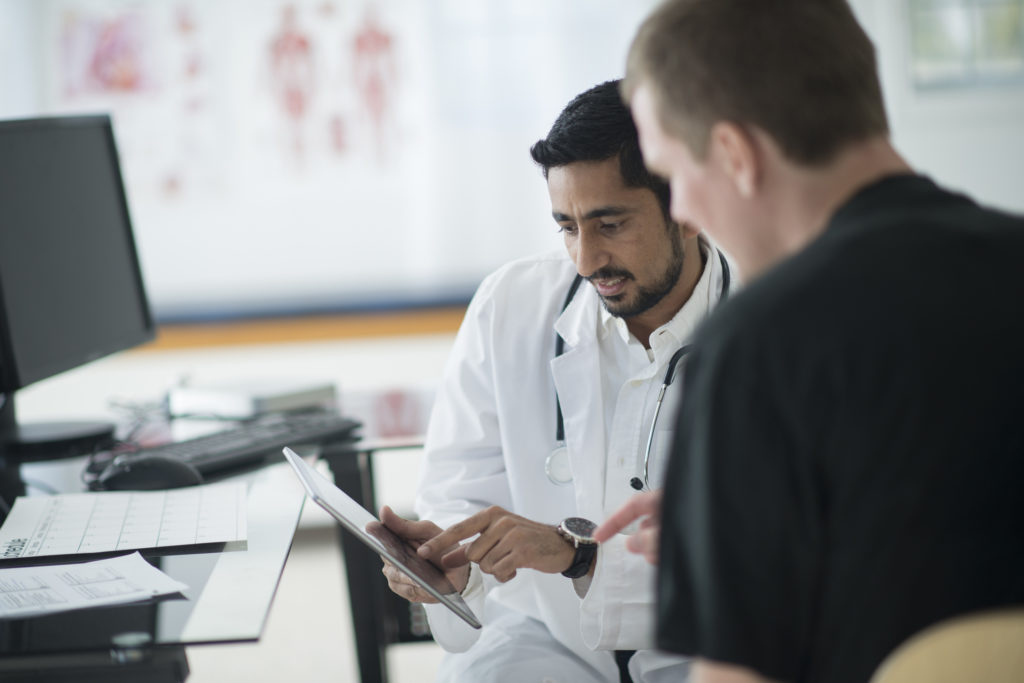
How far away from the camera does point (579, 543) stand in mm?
1356

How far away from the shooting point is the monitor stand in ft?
5.98

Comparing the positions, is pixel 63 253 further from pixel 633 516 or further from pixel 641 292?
pixel 633 516

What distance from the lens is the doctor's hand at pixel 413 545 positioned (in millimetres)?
1336

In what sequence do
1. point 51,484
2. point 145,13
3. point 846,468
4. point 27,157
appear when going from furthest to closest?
point 145,13, point 27,157, point 51,484, point 846,468

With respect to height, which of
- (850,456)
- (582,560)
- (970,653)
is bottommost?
(582,560)

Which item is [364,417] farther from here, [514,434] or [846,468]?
[846,468]

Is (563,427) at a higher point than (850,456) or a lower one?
lower

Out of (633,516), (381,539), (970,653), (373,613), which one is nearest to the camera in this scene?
(970,653)

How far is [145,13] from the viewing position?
3.32m

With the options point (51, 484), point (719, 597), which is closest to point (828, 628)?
point (719, 597)

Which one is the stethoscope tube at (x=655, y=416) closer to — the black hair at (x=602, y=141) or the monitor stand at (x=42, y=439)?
the black hair at (x=602, y=141)

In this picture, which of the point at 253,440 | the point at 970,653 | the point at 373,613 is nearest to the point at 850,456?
the point at 970,653

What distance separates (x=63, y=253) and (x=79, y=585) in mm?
851

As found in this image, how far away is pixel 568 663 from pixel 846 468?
901 millimetres
